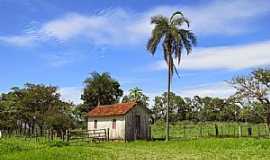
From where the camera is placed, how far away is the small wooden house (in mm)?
43281

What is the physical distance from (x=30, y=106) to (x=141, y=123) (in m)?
23.2

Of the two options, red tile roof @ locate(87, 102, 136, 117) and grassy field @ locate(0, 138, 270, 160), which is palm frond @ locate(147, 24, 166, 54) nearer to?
red tile roof @ locate(87, 102, 136, 117)

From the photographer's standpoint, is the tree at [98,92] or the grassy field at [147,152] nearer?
the grassy field at [147,152]

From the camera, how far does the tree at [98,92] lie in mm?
70500

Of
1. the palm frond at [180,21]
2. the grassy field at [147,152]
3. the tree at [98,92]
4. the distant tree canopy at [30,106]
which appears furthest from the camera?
the tree at [98,92]

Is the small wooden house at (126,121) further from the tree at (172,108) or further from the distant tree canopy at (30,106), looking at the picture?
the tree at (172,108)

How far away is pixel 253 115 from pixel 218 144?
19.3 meters

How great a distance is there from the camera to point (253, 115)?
1898 inches

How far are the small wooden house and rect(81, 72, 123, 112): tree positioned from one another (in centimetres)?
2376

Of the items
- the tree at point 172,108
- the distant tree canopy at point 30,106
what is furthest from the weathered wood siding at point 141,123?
the tree at point 172,108

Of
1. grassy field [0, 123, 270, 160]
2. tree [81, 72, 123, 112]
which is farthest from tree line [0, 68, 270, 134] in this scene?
grassy field [0, 123, 270, 160]

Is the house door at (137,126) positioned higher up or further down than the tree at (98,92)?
further down

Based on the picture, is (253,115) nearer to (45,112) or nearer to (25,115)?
(45,112)

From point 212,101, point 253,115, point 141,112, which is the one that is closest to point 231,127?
point 253,115
